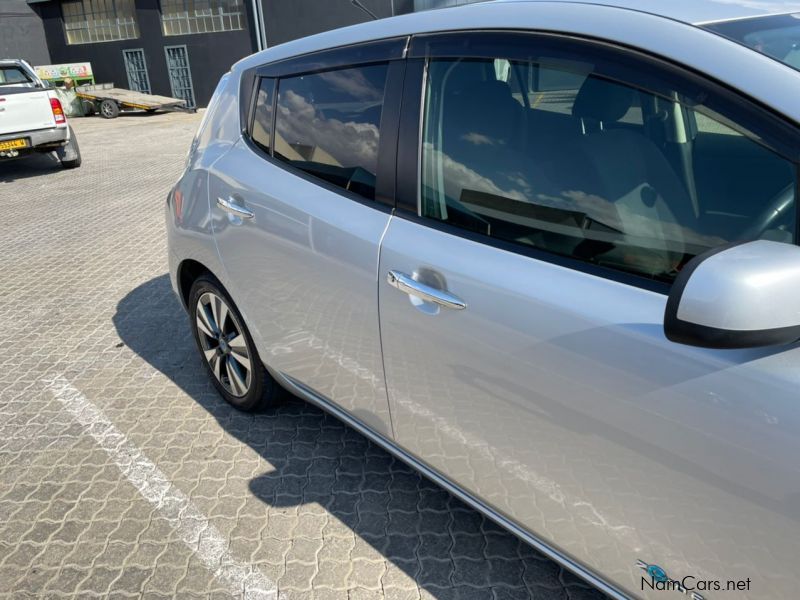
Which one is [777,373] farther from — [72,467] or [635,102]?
[72,467]

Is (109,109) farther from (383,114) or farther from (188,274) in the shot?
(383,114)

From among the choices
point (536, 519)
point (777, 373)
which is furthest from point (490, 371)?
point (777, 373)

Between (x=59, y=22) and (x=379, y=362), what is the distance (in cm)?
2775

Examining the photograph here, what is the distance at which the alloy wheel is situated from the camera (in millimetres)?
3176

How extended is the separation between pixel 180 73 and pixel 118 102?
2915 mm

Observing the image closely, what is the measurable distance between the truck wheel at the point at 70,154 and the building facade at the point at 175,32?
8.94 meters

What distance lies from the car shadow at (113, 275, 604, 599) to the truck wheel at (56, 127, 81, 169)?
9410 mm

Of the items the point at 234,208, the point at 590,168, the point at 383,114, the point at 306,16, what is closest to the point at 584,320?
the point at 590,168

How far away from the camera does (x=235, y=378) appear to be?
131 inches

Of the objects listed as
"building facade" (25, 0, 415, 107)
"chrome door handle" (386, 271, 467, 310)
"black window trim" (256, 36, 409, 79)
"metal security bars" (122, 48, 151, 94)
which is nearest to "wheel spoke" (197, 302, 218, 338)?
"black window trim" (256, 36, 409, 79)

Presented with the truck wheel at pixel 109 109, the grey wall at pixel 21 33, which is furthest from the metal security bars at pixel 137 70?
the grey wall at pixel 21 33

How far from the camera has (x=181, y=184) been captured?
10.8 feet

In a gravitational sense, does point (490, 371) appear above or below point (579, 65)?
below

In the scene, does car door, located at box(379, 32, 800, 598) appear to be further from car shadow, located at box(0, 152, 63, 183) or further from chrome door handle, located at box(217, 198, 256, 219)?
car shadow, located at box(0, 152, 63, 183)
